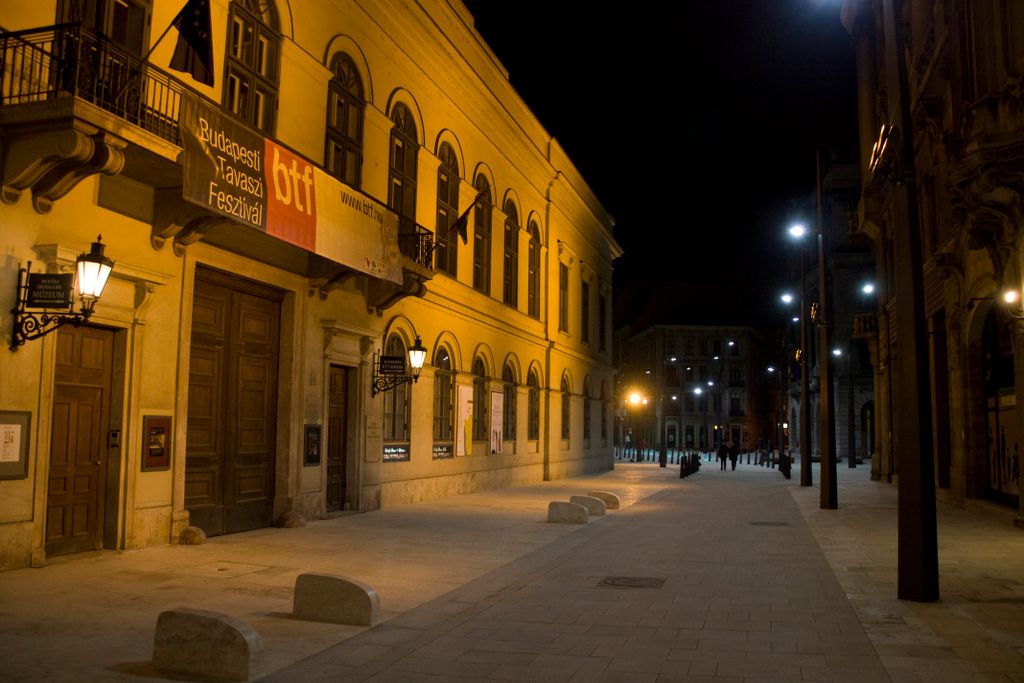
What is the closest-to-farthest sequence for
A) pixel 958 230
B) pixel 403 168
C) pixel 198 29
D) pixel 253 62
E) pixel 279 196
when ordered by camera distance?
pixel 198 29 → pixel 279 196 → pixel 253 62 → pixel 958 230 → pixel 403 168

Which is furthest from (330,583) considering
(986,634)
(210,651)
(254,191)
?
(254,191)

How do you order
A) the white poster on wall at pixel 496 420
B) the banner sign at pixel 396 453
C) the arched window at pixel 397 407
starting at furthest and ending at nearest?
the white poster on wall at pixel 496 420 < the arched window at pixel 397 407 < the banner sign at pixel 396 453

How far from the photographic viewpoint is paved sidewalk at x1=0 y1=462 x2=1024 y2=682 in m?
6.64

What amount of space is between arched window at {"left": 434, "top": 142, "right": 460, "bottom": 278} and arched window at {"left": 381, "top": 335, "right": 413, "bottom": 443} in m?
3.28

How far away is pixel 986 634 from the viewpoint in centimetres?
769

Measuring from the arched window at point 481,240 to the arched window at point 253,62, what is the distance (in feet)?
35.8

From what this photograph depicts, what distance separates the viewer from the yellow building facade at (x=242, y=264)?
33.8 feet

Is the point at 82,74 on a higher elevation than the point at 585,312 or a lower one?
lower

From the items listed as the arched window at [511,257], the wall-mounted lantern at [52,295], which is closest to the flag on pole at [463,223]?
the arched window at [511,257]

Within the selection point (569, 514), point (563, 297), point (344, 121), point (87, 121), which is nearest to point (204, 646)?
point (87, 121)

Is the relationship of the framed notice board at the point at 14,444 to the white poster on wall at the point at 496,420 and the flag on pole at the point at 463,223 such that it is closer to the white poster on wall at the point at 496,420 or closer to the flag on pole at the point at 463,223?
the flag on pole at the point at 463,223

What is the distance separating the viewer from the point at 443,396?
908 inches

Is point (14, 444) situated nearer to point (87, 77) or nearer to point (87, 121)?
point (87, 121)

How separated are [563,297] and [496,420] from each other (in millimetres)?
10897
